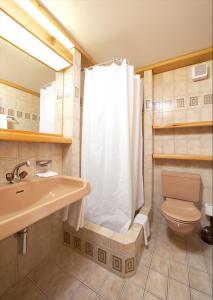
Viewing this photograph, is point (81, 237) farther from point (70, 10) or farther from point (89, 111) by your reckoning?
point (70, 10)

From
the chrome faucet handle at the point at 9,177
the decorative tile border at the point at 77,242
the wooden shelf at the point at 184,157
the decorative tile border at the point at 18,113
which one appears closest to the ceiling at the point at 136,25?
the decorative tile border at the point at 18,113

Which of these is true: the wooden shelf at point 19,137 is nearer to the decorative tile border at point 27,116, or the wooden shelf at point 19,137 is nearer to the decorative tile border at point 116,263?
the decorative tile border at point 27,116

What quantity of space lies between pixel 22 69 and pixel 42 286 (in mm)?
1782

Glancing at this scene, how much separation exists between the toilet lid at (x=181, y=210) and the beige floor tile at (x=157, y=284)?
497 millimetres

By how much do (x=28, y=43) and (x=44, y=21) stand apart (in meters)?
0.25

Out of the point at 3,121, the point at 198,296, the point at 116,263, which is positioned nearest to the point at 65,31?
the point at 3,121

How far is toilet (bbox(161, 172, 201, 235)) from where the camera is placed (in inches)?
53.6

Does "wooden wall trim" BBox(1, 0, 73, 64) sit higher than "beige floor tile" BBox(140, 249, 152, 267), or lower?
higher

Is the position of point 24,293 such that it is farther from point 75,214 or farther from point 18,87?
point 18,87

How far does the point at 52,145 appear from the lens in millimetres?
1423

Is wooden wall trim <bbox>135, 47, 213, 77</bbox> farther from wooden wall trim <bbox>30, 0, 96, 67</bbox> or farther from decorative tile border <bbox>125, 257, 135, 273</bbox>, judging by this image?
decorative tile border <bbox>125, 257, 135, 273</bbox>

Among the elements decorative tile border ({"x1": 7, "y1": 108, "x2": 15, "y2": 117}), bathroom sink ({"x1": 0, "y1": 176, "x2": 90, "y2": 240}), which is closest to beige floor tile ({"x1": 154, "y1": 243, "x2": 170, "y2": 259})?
bathroom sink ({"x1": 0, "y1": 176, "x2": 90, "y2": 240})

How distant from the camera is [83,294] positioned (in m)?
1.05

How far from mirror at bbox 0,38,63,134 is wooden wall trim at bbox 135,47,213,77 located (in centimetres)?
131
